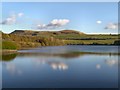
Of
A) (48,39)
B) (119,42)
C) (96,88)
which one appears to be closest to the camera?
(96,88)

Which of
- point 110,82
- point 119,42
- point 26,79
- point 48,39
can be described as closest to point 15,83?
point 26,79

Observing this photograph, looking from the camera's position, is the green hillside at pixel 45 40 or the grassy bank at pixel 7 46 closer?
the grassy bank at pixel 7 46

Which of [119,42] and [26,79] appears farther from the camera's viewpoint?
[119,42]

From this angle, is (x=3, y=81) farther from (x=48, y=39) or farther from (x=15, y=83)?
(x=48, y=39)

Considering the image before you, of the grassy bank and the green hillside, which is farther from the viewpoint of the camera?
the green hillside

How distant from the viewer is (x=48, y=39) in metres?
97.9

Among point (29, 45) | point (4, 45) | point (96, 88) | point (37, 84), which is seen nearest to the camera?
point (96, 88)

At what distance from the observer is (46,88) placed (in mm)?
10508

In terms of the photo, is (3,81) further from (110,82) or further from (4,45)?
(4,45)

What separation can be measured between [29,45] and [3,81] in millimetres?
57664

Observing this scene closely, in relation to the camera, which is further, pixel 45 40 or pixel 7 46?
pixel 45 40

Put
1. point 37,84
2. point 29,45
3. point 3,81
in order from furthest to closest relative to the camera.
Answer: point 29,45 < point 3,81 < point 37,84

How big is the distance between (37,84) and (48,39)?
86.8 m

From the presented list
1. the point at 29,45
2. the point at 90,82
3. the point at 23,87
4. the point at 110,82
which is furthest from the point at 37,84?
the point at 29,45
